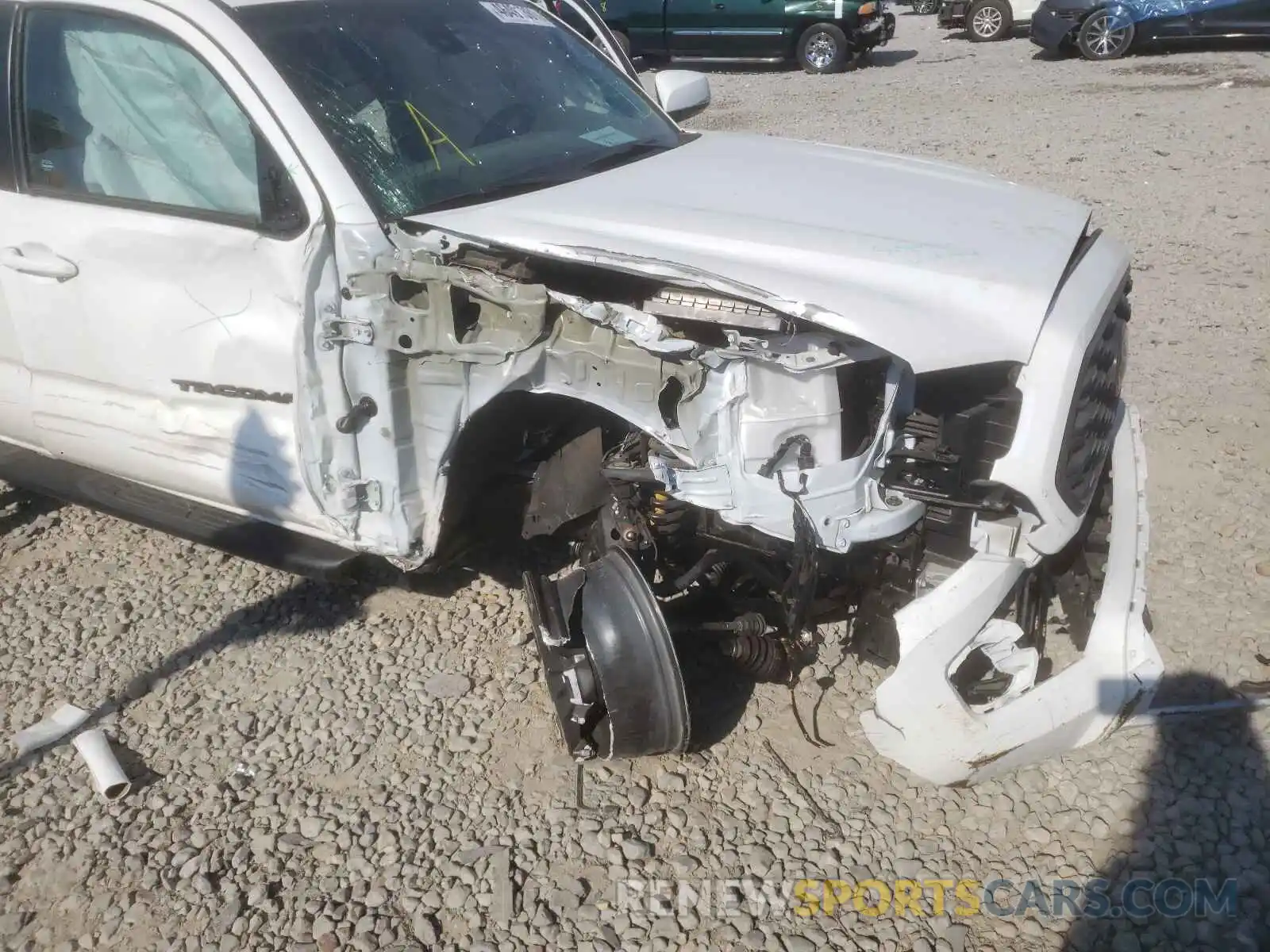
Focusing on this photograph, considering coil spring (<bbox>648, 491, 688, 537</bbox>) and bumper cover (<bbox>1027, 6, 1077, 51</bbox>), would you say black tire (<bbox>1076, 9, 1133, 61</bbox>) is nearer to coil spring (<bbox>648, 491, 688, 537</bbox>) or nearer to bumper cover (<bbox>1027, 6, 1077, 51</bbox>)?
bumper cover (<bbox>1027, 6, 1077, 51</bbox>)

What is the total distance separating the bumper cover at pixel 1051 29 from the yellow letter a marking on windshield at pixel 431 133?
14.1 metres

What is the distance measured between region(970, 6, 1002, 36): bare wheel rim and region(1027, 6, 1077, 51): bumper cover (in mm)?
2692

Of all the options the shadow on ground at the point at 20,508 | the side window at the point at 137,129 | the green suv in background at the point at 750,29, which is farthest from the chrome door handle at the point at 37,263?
the green suv in background at the point at 750,29

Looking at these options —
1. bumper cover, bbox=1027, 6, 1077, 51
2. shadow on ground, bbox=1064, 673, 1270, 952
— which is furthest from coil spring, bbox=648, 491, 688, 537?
bumper cover, bbox=1027, 6, 1077, 51

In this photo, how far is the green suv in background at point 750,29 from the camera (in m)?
14.3

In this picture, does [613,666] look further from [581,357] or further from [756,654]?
[581,357]

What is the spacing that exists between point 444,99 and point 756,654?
1.79 m

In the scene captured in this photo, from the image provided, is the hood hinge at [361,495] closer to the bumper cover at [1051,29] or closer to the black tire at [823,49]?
the black tire at [823,49]

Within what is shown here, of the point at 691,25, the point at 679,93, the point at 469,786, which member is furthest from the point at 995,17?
the point at 469,786

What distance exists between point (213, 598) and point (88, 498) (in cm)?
51

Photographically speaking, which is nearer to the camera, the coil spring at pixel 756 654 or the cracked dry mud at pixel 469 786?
the cracked dry mud at pixel 469 786

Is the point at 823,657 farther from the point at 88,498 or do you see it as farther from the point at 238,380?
the point at 88,498

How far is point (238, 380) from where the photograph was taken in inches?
113

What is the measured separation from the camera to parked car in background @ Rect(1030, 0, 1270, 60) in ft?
44.1
